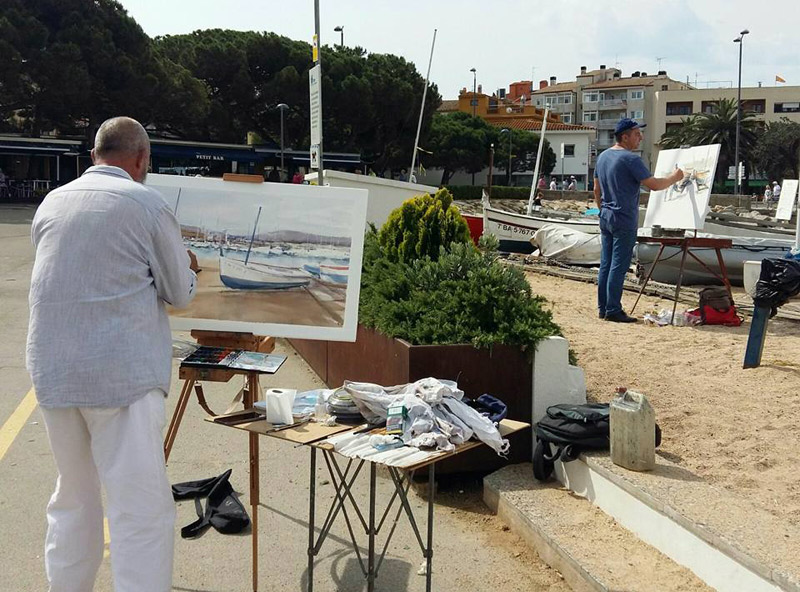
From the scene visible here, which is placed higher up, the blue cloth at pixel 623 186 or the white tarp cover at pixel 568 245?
the blue cloth at pixel 623 186

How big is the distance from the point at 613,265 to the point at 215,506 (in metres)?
Result: 5.56

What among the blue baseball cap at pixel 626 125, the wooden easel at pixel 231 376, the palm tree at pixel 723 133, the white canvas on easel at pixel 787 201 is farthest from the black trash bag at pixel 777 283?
the palm tree at pixel 723 133

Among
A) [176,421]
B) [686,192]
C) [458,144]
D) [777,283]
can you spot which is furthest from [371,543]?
[458,144]

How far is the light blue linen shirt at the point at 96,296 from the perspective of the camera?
2707 millimetres

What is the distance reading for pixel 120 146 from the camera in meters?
2.96

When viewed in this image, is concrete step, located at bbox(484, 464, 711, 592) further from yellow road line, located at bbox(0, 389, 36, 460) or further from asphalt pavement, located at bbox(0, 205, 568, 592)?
yellow road line, located at bbox(0, 389, 36, 460)

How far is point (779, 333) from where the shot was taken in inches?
323

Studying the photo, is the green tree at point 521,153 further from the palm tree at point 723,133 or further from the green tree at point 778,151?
the green tree at point 778,151

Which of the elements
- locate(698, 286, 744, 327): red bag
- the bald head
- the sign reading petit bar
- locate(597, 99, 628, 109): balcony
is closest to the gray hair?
the bald head

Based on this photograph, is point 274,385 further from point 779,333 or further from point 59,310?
point 779,333

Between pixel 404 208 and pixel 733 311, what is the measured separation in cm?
459

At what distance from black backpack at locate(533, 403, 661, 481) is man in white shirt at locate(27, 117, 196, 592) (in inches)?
93.0

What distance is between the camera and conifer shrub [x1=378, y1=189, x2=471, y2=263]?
6.09 meters

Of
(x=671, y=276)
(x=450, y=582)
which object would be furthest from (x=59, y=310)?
(x=671, y=276)
